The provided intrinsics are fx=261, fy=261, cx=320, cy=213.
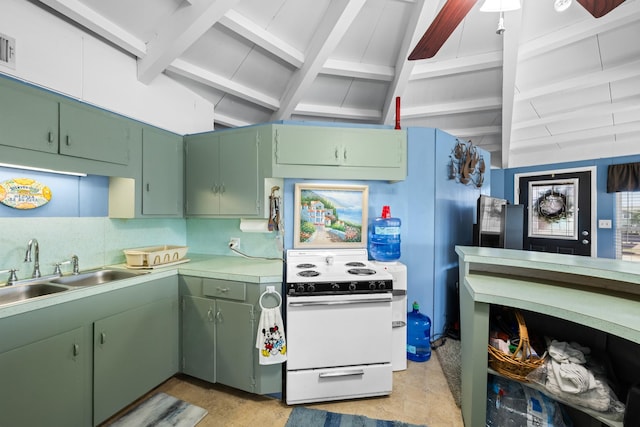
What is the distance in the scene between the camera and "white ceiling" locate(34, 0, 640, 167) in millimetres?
2053

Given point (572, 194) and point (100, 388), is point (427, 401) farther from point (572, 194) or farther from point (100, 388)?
point (572, 194)

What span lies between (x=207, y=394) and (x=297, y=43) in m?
3.12

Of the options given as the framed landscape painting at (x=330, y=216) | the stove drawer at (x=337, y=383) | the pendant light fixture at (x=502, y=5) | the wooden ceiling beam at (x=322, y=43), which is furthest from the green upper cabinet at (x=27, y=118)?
the pendant light fixture at (x=502, y=5)

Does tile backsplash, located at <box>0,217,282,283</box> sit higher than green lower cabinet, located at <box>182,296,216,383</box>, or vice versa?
tile backsplash, located at <box>0,217,282,283</box>

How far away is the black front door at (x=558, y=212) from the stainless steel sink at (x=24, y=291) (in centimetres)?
611

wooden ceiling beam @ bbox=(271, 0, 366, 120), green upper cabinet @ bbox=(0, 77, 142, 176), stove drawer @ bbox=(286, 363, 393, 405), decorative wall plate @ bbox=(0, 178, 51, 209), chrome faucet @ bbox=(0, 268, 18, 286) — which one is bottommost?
stove drawer @ bbox=(286, 363, 393, 405)

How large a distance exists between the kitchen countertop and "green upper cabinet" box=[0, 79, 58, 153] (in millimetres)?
881

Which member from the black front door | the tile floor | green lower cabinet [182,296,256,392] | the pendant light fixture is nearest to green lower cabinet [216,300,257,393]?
green lower cabinet [182,296,256,392]

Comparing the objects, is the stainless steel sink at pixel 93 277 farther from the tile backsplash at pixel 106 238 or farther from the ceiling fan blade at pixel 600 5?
the ceiling fan blade at pixel 600 5

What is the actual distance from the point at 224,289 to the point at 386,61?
2.72m

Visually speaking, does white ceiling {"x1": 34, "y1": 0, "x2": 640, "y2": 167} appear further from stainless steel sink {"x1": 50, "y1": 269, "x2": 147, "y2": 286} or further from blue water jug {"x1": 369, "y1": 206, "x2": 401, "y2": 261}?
stainless steel sink {"x1": 50, "y1": 269, "x2": 147, "y2": 286}

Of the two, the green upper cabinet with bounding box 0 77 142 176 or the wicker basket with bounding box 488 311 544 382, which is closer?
the wicker basket with bounding box 488 311 544 382

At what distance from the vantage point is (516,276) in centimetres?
170

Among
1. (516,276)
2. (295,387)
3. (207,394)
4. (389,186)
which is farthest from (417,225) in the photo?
(207,394)
